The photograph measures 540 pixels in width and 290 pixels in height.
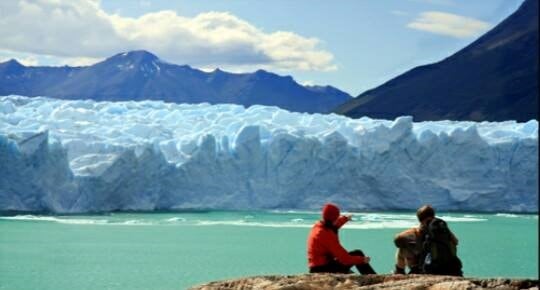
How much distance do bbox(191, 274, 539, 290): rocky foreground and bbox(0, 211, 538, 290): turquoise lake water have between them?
143 inches

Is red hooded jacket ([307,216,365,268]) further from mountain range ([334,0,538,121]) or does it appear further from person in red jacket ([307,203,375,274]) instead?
mountain range ([334,0,538,121])

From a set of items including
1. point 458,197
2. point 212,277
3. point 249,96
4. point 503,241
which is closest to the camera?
point 212,277

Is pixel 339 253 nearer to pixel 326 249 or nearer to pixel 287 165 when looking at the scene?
pixel 326 249

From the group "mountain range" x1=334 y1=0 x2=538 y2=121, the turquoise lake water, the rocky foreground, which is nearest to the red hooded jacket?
the rocky foreground

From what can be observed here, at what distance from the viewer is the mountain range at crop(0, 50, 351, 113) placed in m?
94.0

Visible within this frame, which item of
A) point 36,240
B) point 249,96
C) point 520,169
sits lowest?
point 36,240

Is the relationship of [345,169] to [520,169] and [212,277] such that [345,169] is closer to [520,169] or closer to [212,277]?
[520,169]

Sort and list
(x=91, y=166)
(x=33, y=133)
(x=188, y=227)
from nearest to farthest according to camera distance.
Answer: (x=188, y=227)
(x=33, y=133)
(x=91, y=166)

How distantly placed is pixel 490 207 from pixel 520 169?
153cm

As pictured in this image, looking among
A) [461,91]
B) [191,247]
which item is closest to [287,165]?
[191,247]

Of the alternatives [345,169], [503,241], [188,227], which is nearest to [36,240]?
[188,227]

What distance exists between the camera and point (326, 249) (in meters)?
4.54

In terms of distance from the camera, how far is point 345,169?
2417cm

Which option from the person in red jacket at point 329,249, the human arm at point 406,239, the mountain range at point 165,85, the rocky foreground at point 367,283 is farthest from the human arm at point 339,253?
the mountain range at point 165,85
